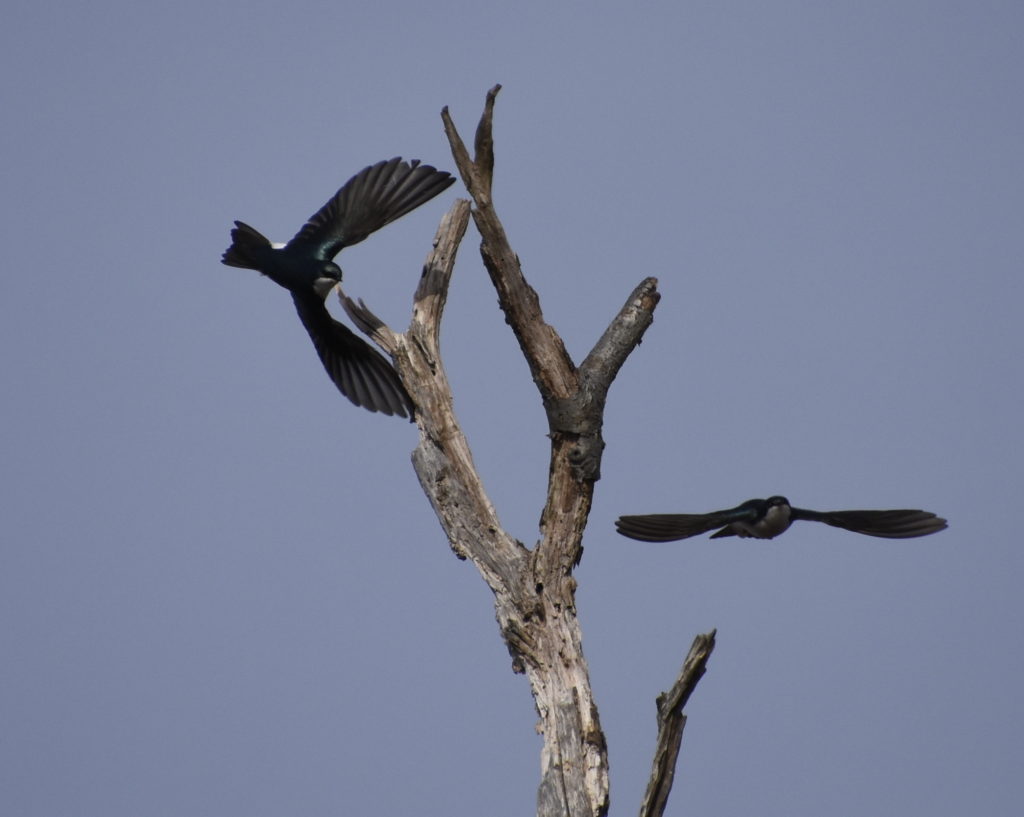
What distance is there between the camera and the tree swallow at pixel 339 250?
4.63 m

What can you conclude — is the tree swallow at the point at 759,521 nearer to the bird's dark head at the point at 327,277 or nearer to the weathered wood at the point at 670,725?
the weathered wood at the point at 670,725

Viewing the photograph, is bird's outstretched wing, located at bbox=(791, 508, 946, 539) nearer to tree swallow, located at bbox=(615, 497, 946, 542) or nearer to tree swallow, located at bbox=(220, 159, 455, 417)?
tree swallow, located at bbox=(615, 497, 946, 542)

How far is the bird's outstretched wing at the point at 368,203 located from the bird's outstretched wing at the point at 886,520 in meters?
1.83

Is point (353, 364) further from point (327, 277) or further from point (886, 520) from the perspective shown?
point (886, 520)

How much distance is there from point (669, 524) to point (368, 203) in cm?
166

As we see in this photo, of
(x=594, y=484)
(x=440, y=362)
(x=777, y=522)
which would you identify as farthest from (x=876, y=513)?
(x=440, y=362)

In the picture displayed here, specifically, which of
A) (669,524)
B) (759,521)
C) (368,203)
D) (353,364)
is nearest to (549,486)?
(669,524)

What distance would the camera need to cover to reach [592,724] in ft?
13.1

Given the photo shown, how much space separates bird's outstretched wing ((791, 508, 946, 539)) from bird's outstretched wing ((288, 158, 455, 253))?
1.83m

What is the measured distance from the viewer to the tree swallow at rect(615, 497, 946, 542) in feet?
13.6

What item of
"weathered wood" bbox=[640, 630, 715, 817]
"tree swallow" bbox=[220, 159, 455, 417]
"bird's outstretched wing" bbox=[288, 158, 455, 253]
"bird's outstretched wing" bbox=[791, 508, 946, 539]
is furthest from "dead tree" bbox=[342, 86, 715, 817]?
"bird's outstretched wing" bbox=[791, 508, 946, 539]

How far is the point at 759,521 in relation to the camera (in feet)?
13.6

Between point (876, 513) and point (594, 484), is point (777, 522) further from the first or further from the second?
point (594, 484)

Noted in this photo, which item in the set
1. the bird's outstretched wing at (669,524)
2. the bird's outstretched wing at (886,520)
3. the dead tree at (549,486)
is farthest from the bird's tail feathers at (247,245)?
the bird's outstretched wing at (886,520)
